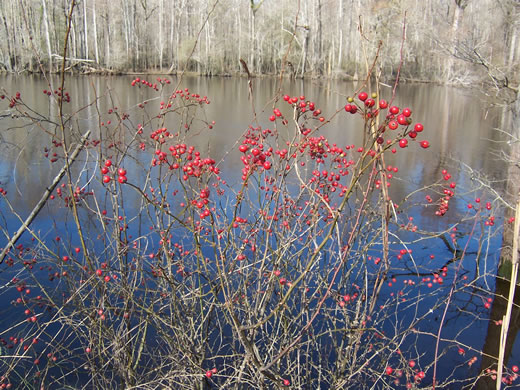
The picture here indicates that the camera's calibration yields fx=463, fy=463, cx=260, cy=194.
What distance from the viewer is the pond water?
10.6 ft

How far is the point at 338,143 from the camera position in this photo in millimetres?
8672

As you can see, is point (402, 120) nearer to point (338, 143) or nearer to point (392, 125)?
point (392, 125)

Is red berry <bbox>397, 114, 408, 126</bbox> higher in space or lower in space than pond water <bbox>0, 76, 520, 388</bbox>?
higher

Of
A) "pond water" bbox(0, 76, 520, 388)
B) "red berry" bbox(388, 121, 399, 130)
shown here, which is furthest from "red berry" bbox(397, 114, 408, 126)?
"pond water" bbox(0, 76, 520, 388)

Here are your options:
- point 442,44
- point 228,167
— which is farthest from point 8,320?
point 442,44

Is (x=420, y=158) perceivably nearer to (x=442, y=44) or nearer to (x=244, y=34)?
(x=442, y=44)

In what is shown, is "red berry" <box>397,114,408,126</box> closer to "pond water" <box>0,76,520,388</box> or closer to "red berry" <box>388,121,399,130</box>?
"red berry" <box>388,121,399,130</box>

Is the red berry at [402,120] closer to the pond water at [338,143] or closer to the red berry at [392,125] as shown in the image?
the red berry at [392,125]

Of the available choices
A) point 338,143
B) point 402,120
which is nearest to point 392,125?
point 402,120

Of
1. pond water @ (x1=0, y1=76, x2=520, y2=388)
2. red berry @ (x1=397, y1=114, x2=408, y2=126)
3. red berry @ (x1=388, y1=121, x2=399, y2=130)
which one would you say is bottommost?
pond water @ (x1=0, y1=76, x2=520, y2=388)

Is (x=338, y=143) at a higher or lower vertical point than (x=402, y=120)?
lower

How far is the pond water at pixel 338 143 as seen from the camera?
323 cm

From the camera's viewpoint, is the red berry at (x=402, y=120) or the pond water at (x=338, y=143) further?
the pond water at (x=338, y=143)

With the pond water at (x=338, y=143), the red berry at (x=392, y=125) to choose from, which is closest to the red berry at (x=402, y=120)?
the red berry at (x=392, y=125)
